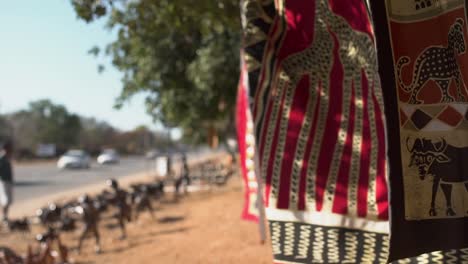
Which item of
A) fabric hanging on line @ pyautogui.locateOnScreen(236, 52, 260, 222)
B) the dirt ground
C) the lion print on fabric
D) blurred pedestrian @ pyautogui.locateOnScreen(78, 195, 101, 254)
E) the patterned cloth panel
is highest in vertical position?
the lion print on fabric

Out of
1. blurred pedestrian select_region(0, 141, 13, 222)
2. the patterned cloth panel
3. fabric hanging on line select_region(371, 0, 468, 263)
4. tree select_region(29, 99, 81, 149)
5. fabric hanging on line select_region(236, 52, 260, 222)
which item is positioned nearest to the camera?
fabric hanging on line select_region(371, 0, 468, 263)

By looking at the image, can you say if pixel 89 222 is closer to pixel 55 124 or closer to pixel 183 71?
pixel 183 71

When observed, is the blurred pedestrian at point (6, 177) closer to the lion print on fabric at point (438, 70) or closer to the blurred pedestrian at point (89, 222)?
the blurred pedestrian at point (89, 222)

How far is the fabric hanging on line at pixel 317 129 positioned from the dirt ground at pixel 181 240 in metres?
2.95

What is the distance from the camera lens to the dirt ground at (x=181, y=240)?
678 cm

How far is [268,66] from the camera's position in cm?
339

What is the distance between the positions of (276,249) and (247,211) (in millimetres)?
741

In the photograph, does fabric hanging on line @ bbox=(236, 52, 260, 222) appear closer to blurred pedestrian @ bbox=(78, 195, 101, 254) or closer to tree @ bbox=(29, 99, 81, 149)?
blurred pedestrian @ bbox=(78, 195, 101, 254)

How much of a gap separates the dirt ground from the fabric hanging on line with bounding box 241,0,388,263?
295 cm

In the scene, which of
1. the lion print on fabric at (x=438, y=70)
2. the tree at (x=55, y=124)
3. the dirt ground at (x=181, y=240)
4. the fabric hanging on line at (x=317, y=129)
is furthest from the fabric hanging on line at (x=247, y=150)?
the tree at (x=55, y=124)

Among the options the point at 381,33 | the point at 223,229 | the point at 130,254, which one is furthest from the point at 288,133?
the point at 223,229

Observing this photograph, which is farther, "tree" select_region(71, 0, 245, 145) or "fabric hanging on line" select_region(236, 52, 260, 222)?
"tree" select_region(71, 0, 245, 145)

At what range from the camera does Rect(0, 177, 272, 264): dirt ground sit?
6.78 metres

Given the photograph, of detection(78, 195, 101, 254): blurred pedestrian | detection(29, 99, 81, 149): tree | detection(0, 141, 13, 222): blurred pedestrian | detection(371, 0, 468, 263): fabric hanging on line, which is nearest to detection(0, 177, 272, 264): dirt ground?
detection(78, 195, 101, 254): blurred pedestrian
